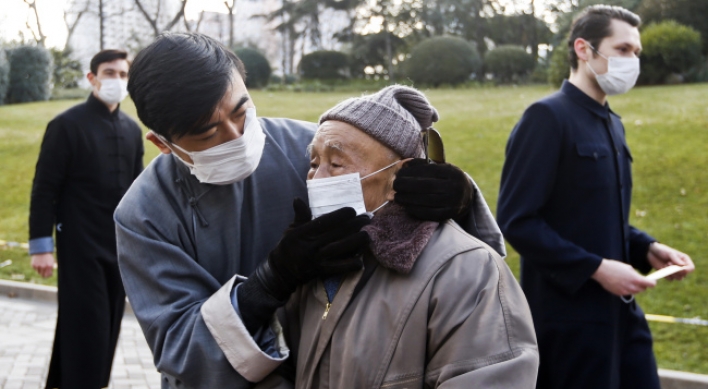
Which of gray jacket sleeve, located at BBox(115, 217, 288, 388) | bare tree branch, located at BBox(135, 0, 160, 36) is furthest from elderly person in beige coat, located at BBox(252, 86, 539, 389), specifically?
bare tree branch, located at BBox(135, 0, 160, 36)

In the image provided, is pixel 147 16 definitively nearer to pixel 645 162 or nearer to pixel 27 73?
pixel 27 73

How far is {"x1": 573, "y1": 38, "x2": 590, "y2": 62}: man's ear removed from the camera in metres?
4.75

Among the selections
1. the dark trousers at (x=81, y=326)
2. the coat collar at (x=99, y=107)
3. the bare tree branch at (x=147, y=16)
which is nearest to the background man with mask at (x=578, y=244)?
the dark trousers at (x=81, y=326)

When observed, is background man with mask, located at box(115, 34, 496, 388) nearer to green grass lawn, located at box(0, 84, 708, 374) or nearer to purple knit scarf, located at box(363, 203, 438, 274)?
purple knit scarf, located at box(363, 203, 438, 274)

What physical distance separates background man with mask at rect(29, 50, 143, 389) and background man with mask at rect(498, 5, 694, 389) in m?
3.13

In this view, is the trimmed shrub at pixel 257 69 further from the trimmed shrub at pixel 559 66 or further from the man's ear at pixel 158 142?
the man's ear at pixel 158 142

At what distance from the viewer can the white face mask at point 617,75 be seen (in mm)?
4637

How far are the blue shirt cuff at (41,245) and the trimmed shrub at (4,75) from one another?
21788 mm

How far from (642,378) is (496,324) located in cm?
243

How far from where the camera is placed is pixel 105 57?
23.2ft

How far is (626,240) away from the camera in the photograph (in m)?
4.36

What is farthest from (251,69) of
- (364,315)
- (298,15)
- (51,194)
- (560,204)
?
(364,315)

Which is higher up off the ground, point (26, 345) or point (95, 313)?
point (95, 313)

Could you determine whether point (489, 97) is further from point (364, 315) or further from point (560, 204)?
point (364, 315)
